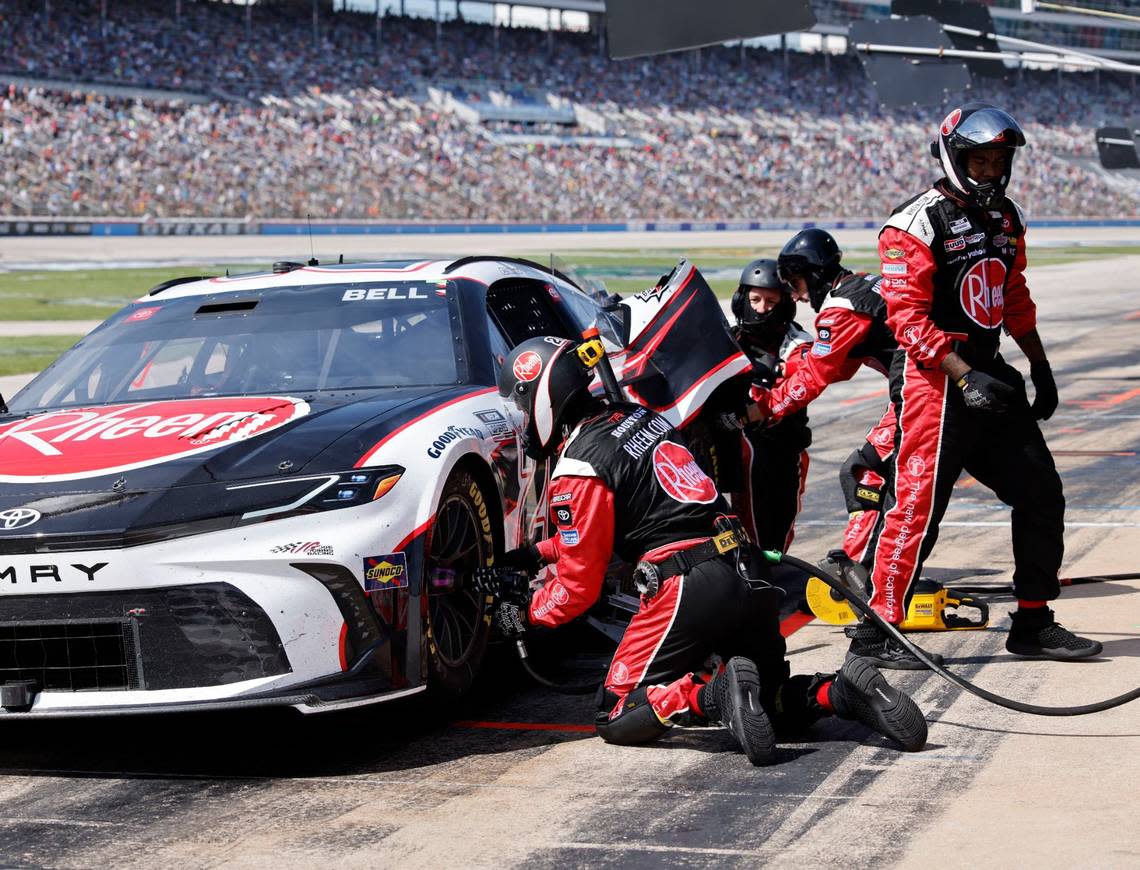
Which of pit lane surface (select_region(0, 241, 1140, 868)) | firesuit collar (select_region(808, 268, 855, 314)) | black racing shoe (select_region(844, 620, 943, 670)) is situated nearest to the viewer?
pit lane surface (select_region(0, 241, 1140, 868))

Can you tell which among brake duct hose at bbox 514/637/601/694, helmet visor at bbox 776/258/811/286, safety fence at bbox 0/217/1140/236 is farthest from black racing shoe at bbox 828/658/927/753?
safety fence at bbox 0/217/1140/236

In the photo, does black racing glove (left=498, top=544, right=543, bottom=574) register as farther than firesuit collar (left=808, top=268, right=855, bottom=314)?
No

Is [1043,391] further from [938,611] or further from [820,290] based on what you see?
[820,290]

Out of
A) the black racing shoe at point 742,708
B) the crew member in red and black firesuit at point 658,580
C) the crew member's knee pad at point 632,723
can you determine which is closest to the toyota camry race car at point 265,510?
the crew member in red and black firesuit at point 658,580

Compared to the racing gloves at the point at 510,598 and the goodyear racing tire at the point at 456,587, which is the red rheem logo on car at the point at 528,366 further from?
the racing gloves at the point at 510,598

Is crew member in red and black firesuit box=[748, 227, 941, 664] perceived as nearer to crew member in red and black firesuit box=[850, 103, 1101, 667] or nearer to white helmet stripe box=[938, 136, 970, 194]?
crew member in red and black firesuit box=[850, 103, 1101, 667]

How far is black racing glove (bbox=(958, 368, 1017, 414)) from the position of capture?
17.7 ft

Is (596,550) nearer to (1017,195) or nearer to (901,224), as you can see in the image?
(901,224)

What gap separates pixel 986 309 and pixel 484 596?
2.16 m

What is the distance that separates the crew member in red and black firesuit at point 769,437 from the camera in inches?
280

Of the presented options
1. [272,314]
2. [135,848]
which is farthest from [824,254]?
[135,848]

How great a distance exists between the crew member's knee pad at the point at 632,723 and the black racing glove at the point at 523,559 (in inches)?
20.6

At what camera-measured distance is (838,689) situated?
15.1ft

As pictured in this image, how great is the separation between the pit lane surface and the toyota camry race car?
0.94 ft
